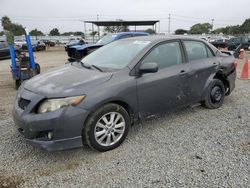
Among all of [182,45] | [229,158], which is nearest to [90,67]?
[182,45]

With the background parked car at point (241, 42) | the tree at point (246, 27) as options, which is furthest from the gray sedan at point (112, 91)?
the tree at point (246, 27)

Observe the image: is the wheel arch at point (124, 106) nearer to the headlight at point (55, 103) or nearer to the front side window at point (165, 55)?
the headlight at point (55, 103)

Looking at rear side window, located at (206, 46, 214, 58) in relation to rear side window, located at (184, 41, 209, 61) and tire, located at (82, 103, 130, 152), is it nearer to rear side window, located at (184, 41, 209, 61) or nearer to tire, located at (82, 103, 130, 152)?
rear side window, located at (184, 41, 209, 61)

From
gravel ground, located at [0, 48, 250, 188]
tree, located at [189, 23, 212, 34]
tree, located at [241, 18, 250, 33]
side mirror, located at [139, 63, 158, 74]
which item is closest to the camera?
gravel ground, located at [0, 48, 250, 188]

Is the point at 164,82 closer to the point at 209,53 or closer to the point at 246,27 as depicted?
the point at 209,53

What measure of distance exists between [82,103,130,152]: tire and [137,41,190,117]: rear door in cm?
38

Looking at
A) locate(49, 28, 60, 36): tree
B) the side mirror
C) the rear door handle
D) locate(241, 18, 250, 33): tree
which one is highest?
the side mirror

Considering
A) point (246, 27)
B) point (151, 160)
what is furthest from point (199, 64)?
point (246, 27)

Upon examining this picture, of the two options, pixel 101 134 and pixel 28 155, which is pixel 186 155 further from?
pixel 28 155

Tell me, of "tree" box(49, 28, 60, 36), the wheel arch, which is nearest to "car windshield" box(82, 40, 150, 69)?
the wheel arch

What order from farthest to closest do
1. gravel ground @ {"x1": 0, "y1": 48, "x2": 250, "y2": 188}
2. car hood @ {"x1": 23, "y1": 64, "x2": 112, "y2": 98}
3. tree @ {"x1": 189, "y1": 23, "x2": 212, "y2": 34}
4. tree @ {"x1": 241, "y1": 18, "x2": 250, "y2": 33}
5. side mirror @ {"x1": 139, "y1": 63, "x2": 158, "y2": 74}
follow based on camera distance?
tree @ {"x1": 189, "y1": 23, "x2": 212, "y2": 34}
tree @ {"x1": 241, "y1": 18, "x2": 250, "y2": 33}
side mirror @ {"x1": 139, "y1": 63, "x2": 158, "y2": 74}
car hood @ {"x1": 23, "y1": 64, "x2": 112, "y2": 98}
gravel ground @ {"x1": 0, "y1": 48, "x2": 250, "y2": 188}

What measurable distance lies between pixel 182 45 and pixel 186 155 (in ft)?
6.58

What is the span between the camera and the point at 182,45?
4.42 m

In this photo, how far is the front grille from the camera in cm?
321
